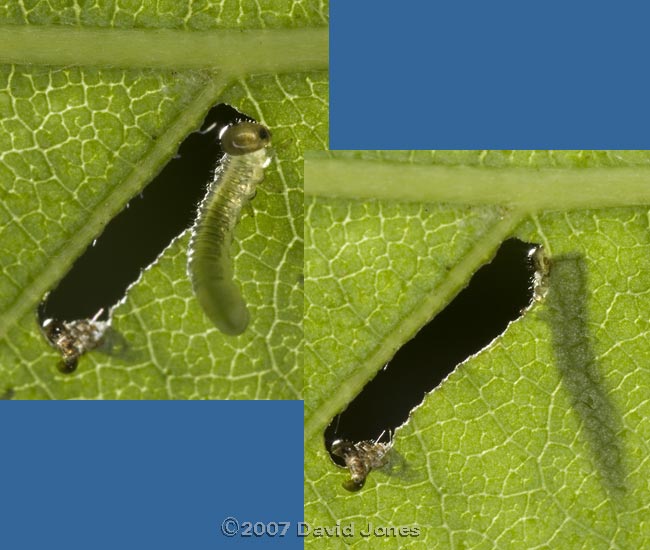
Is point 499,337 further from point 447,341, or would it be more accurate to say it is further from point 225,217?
point 225,217

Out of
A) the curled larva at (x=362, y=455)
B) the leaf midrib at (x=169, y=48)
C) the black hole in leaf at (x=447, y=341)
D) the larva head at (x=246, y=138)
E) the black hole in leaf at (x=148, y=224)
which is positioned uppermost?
the leaf midrib at (x=169, y=48)

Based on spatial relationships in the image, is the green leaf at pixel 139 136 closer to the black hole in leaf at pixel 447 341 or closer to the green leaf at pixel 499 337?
the green leaf at pixel 499 337

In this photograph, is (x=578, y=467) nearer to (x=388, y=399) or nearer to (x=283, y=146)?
(x=388, y=399)

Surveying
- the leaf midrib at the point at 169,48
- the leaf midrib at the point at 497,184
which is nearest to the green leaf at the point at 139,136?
the leaf midrib at the point at 169,48

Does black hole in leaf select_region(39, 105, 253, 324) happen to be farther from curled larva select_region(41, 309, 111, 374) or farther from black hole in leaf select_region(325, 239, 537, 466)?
black hole in leaf select_region(325, 239, 537, 466)

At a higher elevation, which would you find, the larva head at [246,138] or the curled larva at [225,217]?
the larva head at [246,138]

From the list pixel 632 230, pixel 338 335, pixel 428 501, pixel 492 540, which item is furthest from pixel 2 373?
pixel 632 230

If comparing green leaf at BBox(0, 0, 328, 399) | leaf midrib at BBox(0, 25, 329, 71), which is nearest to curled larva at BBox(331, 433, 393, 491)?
green leaf at BBox(0, 0, 328, 399)

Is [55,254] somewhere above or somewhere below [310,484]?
above
